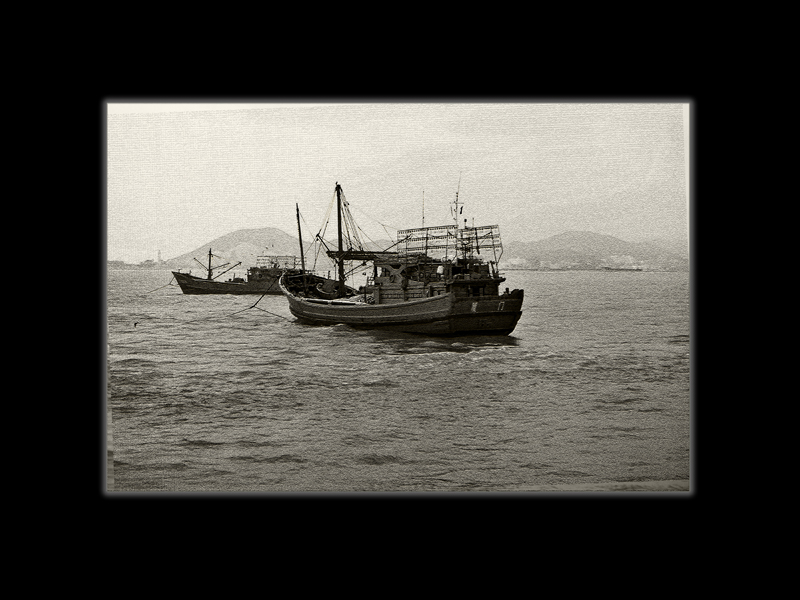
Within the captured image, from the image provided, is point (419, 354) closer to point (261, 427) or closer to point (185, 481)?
point (261, 427)

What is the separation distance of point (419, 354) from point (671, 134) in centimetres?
266

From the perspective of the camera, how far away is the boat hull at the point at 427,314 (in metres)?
4.36

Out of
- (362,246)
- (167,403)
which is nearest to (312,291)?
(362,246)

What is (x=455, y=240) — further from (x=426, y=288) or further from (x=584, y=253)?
(x=584, y=253)

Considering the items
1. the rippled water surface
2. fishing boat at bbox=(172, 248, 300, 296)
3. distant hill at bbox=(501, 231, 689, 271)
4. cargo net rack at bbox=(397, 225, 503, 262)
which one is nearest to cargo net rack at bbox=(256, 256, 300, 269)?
fishing boat at bbox=(172, 248, 300, 296)

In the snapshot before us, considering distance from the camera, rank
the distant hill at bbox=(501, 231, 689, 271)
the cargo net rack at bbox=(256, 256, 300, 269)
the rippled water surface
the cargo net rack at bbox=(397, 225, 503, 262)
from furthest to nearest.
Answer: the cargo net rack at bbox=(256, 256, 300, 269) < the cargo net rack at bbox=(397, 225, 503, 262) < the distant hill at bbox=(501, 231, 689, 271) < the rippled water surface

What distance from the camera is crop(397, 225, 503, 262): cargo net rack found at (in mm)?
4281

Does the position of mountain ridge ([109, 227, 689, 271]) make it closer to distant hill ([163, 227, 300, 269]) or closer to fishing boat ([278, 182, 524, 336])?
distant hill ([163, 227, 300, 269])

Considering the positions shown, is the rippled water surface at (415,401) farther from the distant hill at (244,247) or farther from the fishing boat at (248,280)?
the distant hill at (244,247)

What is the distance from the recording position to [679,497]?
13.9 ft

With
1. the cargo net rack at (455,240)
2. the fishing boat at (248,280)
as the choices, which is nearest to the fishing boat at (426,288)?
the cargo net rack at (455,240)

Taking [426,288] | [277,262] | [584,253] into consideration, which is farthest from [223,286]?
[584,253]

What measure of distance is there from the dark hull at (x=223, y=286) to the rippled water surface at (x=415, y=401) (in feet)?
0.30

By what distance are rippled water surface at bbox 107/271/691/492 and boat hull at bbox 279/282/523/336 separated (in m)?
0.14
